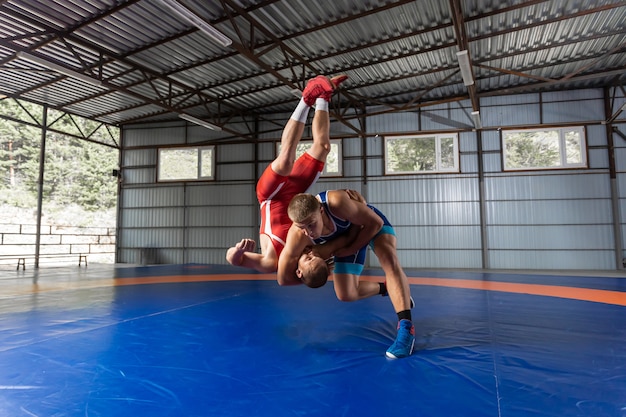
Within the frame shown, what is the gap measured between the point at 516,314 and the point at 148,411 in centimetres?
422

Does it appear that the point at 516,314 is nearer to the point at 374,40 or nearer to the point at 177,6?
the point at 177,6

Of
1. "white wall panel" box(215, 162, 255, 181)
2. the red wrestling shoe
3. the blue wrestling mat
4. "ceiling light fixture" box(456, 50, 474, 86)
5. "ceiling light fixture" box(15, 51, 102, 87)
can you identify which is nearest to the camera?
the blue wrestling mat

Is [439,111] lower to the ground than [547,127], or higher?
higher

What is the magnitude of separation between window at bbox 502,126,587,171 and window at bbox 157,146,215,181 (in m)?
12.7

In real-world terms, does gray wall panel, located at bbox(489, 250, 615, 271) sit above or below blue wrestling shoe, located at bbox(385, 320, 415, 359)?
below

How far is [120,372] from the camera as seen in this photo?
255 centimetres

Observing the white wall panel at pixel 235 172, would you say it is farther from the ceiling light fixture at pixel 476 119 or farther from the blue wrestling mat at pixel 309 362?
the blue wrestling mat at pixel 309 362

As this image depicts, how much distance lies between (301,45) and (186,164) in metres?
9.33

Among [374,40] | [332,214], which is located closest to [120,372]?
[332,214]

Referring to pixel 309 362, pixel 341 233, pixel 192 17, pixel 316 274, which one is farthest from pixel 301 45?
pixel 309 362

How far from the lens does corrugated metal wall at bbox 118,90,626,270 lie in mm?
13523

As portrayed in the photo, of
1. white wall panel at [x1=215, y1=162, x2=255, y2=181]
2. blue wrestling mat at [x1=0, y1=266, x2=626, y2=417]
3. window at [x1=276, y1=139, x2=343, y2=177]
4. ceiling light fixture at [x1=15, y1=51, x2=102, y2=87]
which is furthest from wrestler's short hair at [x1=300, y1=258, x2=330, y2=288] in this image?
white wall panel at [x1=215, y1=162, x2=255, y2=181]

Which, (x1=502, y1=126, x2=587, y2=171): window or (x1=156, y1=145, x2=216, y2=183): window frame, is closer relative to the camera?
(x1=502, y1=126, x2=587, y2=171): window

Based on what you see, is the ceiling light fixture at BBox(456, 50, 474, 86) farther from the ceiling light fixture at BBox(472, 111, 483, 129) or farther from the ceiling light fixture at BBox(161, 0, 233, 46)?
the ceiling light fixture at BBox(161, 0, 233, 46)
